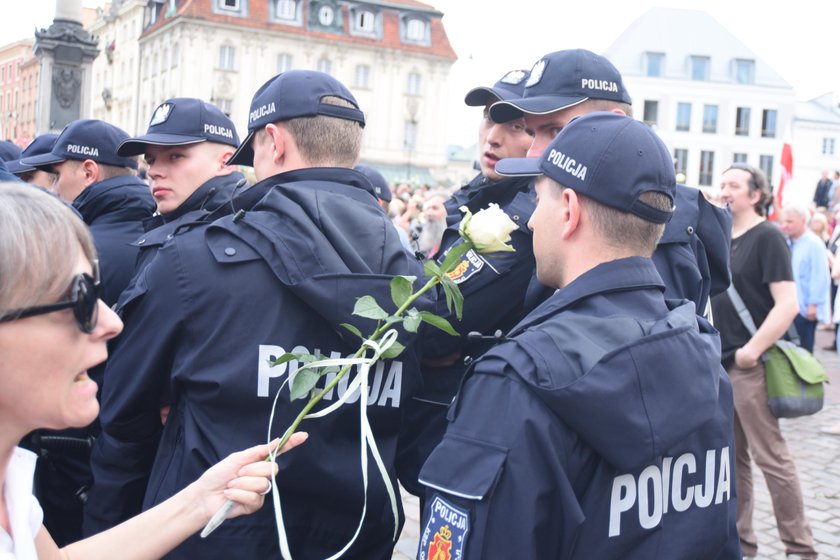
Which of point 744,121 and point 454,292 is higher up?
point 744,121

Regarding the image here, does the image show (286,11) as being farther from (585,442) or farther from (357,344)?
(585,442)

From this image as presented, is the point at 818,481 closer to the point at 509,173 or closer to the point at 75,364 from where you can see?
the point at 509,173

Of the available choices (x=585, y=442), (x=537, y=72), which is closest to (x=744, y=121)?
(x=537, y=72)

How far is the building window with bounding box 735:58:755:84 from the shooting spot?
200ft

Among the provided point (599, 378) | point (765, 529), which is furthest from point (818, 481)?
point (599, 378)

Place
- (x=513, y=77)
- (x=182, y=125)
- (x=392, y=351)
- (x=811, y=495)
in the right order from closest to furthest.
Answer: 1. (x=392, y=351)
2. (x=513, y=77)
3. (x=182, y=125)
4. (x=811, y=495)

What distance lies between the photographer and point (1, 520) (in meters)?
1.89

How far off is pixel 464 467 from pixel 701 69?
6358 cm

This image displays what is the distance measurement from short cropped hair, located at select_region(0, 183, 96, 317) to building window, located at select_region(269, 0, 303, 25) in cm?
6086

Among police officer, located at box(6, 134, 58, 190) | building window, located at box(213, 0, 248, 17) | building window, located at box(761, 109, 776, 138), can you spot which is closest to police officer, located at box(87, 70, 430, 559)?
police officer, located at box(6, 134, 58, 190)

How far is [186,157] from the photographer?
402 cm

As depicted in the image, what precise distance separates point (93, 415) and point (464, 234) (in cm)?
117

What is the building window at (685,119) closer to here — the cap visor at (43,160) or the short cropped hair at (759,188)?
the short cropped hair at (759,188)

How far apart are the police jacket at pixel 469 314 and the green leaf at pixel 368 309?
1.61 ft
